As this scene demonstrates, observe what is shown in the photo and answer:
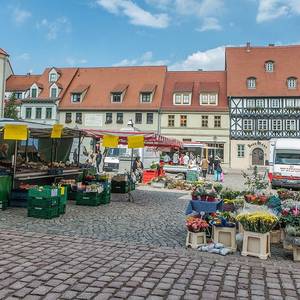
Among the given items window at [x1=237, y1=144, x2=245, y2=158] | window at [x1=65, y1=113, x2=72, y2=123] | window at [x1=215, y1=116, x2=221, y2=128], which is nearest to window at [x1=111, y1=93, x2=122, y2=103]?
window at [x1=65, y1=113, x2=72, y2=123]

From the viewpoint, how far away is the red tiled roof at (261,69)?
148ft

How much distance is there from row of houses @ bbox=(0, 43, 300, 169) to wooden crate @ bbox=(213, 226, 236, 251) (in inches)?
1504

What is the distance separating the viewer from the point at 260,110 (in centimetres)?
4488

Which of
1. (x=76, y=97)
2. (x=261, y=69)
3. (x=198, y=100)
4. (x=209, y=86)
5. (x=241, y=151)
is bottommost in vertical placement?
(x=241, y=151)

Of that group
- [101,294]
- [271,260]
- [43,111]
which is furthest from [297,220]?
[43,111]

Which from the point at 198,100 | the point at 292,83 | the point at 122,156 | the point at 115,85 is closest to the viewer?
the point at 122,156

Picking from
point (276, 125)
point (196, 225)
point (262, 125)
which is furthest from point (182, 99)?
point (196, 225)

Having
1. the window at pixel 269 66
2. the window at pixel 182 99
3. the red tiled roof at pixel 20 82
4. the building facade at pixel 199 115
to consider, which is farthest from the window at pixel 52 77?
the window at pixel 269 66

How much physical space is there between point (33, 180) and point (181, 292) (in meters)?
8.55

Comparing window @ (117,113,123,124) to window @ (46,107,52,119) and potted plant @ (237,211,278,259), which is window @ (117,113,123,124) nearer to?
window @ (46,107,52,119)

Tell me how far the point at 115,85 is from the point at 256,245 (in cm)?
4504

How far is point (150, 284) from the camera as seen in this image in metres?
5.10

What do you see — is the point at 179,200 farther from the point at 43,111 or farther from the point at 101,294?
the point at 43,111

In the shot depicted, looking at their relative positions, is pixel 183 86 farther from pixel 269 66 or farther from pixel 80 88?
pixel 80 88
